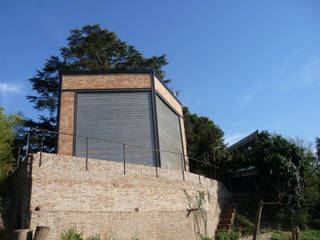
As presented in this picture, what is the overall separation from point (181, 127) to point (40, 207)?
37.5 ft

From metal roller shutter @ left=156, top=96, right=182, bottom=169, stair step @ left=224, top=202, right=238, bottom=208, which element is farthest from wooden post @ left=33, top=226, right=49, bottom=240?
stair step @ left=224, top=202, right=238, bottom=208

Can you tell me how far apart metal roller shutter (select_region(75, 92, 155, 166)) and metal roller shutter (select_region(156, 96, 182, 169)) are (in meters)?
0.78

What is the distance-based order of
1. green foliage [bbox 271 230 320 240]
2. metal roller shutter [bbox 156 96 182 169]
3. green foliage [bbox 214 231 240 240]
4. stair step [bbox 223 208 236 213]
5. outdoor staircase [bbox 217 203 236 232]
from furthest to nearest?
1. stair step [bbox 223 208 236 213]
2. outdoor staircase [bbox 217 203 236 232]
3. metal roller shutter [bbox 156 96 182 169]
4. green foliage [bbox 271 230 320 240]
5. green foliage [bbox 214 231 240 240]

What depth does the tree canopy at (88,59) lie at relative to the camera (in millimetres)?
22516

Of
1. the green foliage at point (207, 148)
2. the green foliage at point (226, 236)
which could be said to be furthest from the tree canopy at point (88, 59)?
the green foliage at point (226, 236)

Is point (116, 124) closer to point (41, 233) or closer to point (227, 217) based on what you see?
point (41, 233)

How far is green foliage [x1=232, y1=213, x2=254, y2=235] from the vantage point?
14762 mm

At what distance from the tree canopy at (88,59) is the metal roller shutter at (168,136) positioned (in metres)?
7.93

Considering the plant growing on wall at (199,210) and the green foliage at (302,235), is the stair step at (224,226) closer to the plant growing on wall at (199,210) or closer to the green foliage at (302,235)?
the plant growing on wall at (199,210)

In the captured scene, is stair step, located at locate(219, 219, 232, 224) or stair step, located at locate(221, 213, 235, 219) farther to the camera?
stair step, located at locate(221, 213, 235, 219)

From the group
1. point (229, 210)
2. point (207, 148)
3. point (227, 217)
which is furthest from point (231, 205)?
point (207, 148)

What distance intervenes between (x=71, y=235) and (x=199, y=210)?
22.8 feet

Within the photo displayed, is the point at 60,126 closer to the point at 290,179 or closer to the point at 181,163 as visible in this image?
the point at 181,163

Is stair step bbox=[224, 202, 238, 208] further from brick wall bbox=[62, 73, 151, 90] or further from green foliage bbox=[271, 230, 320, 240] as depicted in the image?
brick wall bbox=[62, 73, 151, 90]
